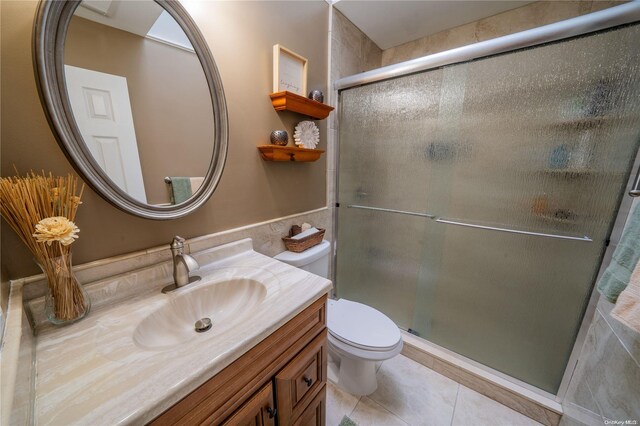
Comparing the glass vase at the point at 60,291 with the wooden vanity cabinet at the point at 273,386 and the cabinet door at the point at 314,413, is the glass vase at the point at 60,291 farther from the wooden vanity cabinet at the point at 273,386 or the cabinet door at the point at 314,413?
the cabinet door at the point at 314,413

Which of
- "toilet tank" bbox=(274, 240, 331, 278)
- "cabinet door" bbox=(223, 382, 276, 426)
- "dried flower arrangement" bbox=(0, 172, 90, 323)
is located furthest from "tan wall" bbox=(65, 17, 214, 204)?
"cabinet door" bbox=(223, 382, 276, 426)

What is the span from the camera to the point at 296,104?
119 centimetres

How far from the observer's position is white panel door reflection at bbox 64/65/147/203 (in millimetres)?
659

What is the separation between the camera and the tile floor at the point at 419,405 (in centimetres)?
118

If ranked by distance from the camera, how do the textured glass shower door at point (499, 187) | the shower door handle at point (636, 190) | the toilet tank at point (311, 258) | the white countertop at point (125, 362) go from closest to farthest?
the white countertop at point (125, 362) → the shower door handle at point (636, 190) → the textured glass shower door at point (499, 187) → the toilet tank at point (311, 258)

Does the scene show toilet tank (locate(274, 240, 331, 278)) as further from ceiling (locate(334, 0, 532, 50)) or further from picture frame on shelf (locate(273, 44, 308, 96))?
ceiling (locate(334, 0, 532, 50))

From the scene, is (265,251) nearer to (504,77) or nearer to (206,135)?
(206,135)

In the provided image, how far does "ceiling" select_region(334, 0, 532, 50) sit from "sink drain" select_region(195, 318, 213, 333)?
1.90 meters

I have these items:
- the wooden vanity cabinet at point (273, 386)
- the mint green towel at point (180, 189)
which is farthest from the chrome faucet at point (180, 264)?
the wooden vanity cabinet at point (273, 386)

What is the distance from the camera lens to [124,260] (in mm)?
775

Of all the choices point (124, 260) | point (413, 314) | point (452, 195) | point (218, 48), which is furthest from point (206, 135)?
point (413, 314)

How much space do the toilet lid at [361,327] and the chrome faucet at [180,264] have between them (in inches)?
31.2

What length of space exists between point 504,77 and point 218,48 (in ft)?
A: 4.56

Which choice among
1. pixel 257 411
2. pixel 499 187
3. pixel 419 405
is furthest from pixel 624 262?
pixel 257 411
